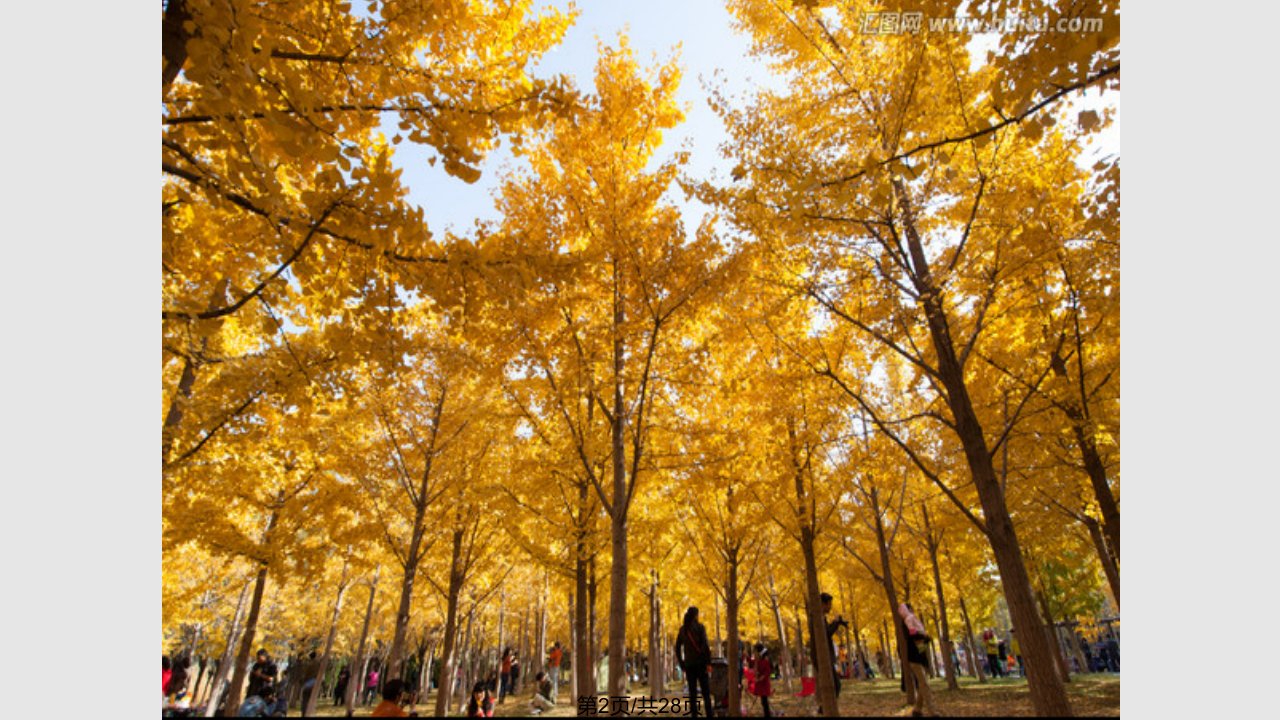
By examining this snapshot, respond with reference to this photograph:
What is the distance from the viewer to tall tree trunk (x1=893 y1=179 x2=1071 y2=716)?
14.0 feet

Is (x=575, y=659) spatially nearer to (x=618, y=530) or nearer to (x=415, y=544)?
(x=415, y=544)

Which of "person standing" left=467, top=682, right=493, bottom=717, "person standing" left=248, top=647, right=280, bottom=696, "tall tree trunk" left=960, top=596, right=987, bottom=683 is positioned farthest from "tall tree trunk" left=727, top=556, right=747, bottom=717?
"tall tree trunk" left=960, top=596, right=987, bottom=683

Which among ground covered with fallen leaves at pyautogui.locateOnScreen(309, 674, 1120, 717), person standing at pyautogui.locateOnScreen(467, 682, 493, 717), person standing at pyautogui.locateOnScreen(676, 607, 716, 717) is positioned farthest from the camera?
person standing at pyautogui.locateOnScreen(467, 682, 493, 717)

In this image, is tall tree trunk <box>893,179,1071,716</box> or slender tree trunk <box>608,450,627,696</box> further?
slender tree trunk <box>608,450,627,696</box>

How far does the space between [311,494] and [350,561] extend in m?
1.39

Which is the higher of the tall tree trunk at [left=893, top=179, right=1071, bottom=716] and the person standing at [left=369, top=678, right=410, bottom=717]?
the tall tree trunk at [left=893, top=179, right=1071, bottom=716]

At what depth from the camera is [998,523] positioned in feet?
15.3

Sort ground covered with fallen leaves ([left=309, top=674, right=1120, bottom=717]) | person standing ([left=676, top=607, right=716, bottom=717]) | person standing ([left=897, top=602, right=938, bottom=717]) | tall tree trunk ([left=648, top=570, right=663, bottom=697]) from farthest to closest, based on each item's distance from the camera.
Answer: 1. tall tree trunk ([left=648, top=570, right=663, bottom=697])
2. ground covered with fallen leaves ([left=309, top=674, right=1120, bottom=717])
3. person standing ([left=897, top=602, right=938, bottom=717])
4. person standing ([left=676, top=607, right=716, bottom=717])

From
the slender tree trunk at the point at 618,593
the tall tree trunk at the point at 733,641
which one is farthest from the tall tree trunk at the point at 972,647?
the slender tree trunk at the point at 618,593

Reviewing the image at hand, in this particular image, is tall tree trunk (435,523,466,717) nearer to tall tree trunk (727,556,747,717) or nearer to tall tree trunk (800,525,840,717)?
tall tree trunk (727,556,747,717)

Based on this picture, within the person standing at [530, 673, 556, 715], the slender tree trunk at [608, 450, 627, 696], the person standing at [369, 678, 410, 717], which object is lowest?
the person standing at [530, 673, 556, 715]

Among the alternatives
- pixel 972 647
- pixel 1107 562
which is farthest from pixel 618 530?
pixel 972 647

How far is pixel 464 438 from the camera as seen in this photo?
9.80 metres

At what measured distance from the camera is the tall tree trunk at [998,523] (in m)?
4.25
